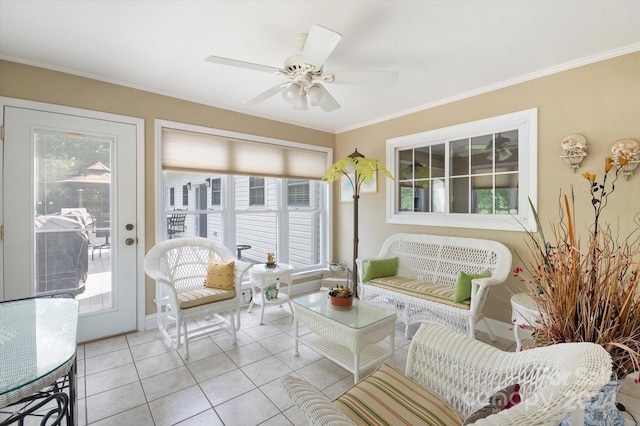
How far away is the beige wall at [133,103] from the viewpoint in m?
2.52

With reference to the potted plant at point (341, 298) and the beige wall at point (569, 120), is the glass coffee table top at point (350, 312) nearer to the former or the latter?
the potted plant at point (341, 298)

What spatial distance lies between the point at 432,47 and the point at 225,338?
319 cm

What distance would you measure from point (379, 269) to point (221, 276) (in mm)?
1732

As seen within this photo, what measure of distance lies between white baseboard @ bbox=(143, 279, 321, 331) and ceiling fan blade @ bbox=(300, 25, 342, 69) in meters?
2.95

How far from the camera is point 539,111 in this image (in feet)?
9.06

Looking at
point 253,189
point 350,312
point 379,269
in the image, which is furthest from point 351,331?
point 253,189

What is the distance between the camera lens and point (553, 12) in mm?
1886

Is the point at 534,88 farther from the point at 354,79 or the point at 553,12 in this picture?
the point at 354,79

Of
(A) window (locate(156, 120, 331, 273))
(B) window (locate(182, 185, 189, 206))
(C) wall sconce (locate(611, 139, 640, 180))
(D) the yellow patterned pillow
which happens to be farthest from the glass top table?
(C) wall sconce (locate(611, 139, 640, 180))

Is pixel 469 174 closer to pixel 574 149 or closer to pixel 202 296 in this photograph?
pixel 574 149

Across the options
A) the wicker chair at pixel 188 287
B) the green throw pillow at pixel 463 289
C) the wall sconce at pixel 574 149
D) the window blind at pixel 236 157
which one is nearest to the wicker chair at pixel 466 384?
the green throw pillow at pixel 463 289

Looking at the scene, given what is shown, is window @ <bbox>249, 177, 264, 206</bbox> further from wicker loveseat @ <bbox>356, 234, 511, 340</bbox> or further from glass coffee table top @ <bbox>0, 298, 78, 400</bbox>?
glass coffee table top @ <bbox>0, 298, 78, 400</bbox>

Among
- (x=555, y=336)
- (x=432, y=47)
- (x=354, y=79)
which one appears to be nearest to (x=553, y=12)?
(x=432, y=47)

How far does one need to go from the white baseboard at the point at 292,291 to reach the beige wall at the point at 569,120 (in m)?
1.95
